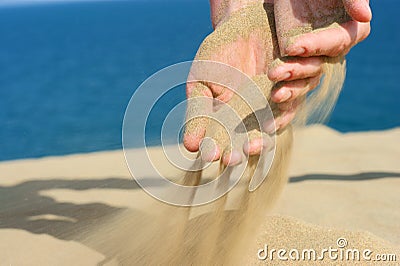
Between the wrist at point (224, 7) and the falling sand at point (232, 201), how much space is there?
0.18ft

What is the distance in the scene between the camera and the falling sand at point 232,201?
71.7 inches

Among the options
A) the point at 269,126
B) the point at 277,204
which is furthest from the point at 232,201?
the point at 277,204

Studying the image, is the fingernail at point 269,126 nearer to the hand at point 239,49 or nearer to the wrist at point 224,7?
the hand at point 239,49

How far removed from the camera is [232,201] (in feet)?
6.12

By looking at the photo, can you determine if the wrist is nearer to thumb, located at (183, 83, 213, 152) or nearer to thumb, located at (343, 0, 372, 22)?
thumb, located at (183, 83, 213, 152)

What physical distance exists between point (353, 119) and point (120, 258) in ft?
28.8

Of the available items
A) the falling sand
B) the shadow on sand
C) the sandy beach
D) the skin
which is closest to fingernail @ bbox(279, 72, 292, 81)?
the skin

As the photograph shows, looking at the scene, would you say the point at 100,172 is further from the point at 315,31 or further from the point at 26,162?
the point at 315,31

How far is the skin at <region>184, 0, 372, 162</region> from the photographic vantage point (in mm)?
1573

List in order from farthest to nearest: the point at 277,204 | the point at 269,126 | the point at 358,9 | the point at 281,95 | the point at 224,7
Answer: the point at 277,204 < the point at 224,7 < the point at 269,126 < the point at 281,95 < the point at 358,9

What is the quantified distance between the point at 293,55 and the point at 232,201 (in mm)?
562

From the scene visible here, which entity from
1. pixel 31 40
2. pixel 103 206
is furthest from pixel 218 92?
pixel 31 40

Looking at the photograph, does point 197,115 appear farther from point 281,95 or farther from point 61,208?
point 61,208

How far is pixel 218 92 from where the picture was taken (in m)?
1.95
